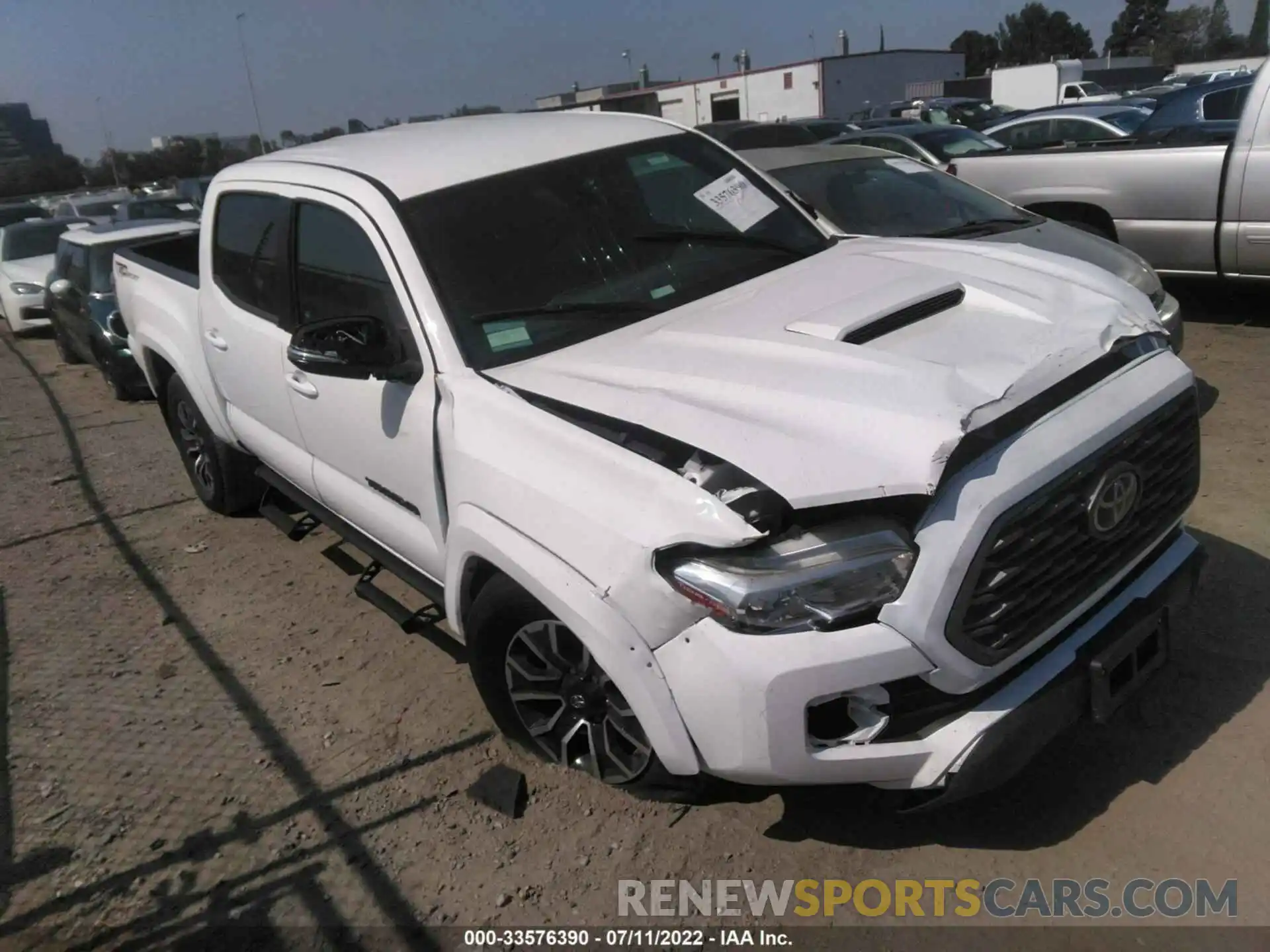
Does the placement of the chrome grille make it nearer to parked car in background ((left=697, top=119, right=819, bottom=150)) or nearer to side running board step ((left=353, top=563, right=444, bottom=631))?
side running board step ((left=353, top=563, right=444, bottom=631))

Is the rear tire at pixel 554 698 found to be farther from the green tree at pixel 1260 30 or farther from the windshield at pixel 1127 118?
the green tree at pixel 1260 30

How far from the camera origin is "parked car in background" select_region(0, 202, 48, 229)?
2058cm

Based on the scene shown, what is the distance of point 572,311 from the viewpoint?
3283 mm

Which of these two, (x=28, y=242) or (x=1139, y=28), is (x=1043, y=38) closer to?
(x=1139, y=28)

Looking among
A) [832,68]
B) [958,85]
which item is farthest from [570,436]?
[958,85]

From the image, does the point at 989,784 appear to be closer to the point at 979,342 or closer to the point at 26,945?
the point at 979,342

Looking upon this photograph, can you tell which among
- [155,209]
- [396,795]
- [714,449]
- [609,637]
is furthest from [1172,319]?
[155,209]

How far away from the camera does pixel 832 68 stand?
4291 cm

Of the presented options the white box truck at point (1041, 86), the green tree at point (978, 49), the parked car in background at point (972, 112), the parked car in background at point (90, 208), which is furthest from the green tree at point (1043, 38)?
the parked car in background at point (90, 208)

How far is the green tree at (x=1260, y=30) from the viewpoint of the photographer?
6278 cm

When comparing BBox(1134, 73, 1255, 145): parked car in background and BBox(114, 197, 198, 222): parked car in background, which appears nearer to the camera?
BBox(1134, 73, 1255, 145): parked car in background

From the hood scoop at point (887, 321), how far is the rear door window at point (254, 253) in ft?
7.26

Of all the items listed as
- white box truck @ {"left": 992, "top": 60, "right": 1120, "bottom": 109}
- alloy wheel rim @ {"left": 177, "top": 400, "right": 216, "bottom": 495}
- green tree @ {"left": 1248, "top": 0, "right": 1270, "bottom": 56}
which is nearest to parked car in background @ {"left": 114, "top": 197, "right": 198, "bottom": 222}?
alloy wheel rim @ {"left": 177, "top": 400, "right": 216, "bottom": 495}

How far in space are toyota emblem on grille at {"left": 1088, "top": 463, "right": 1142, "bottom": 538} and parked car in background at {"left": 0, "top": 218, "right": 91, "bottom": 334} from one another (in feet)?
44.4
